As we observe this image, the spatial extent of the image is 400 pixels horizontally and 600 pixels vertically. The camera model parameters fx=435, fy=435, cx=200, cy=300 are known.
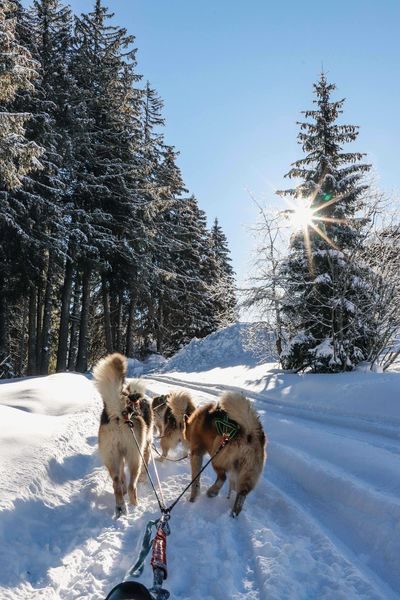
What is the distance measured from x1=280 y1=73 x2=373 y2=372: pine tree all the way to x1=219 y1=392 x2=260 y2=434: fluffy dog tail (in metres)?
10.6

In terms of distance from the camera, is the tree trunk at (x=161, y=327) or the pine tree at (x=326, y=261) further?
the tree trunk at (x=161, y=327)

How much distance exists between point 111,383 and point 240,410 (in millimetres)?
1442

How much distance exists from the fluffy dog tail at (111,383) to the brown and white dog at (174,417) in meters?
1.86

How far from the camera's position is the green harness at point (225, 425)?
4.71m

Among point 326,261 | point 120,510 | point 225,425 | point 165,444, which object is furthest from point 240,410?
point 326,261

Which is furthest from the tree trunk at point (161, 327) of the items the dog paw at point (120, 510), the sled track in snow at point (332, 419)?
the dog paw at point (120, 510)

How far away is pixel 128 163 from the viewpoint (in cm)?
2434

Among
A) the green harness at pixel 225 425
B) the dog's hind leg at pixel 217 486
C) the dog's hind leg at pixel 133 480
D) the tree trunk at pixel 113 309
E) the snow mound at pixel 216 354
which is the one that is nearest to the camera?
the green harness at pixel 225 425

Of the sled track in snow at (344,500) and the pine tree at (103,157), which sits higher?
the pine tree at (103,157)

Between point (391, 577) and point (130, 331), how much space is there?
25068 millimetres

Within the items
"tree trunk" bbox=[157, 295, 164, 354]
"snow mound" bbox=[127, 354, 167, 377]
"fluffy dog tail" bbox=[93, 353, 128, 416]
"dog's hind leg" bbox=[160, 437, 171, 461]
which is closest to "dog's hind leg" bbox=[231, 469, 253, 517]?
"fluffy dog tail" bbox=[93, 353, 128, 416]

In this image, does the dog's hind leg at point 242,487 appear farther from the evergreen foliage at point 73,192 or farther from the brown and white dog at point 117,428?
the evergreen foliage at point 73,192

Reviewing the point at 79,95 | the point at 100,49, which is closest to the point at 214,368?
the point at 79,95

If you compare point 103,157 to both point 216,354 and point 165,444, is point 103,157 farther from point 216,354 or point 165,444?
point 165,444
